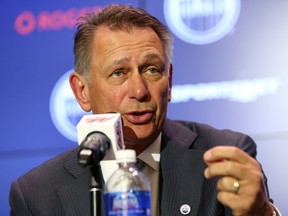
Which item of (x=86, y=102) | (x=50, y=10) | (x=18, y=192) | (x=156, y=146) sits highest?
(x=50, y=10)

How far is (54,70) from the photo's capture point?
3.69 metres

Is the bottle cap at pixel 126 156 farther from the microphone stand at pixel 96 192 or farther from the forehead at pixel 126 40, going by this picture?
the forehead at pixel 126 40

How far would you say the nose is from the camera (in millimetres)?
2367

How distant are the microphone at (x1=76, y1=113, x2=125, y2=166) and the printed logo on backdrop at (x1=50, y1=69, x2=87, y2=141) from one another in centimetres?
171

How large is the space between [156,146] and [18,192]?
0.63m

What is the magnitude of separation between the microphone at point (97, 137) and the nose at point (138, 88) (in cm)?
50

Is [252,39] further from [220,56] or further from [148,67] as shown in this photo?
[148,67]

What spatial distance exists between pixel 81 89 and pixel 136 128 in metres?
0.44

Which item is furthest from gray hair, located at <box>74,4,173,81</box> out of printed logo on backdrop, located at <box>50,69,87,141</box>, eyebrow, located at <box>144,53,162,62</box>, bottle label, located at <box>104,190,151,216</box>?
bottle label, located at <box>104,190,151,216</box>

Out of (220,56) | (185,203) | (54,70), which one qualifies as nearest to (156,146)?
(185,203)

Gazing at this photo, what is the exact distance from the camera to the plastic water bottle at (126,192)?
1.63m

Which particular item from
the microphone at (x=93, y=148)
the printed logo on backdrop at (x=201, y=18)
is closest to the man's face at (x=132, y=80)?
the microphone at (x=93, y=148)

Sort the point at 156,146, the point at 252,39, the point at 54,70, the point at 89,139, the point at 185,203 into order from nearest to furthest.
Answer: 1. the point at 89,139
2. the point at 185,203
3. the point at 156,146
4. the point at 252,39
5. the point at 54,70

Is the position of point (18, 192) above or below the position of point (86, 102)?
below
